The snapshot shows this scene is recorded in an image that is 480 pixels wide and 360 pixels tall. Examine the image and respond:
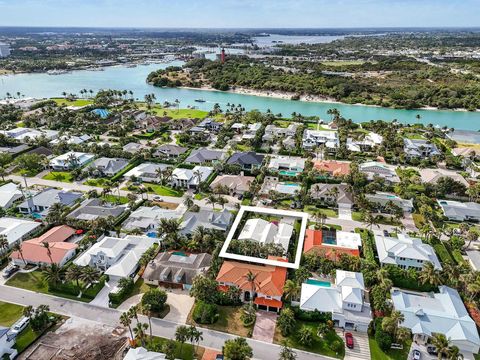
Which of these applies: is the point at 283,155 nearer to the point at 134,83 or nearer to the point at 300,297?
the point at 300,297

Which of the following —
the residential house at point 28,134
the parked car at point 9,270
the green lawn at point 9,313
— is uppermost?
the residential house at point 28,134

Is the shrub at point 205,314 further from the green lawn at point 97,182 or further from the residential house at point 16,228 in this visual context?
the green lawn at point 97,182

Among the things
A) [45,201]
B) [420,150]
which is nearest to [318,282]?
[45,201]

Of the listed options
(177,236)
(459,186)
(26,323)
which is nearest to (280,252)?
(177,236)

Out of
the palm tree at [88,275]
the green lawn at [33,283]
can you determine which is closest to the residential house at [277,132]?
the palm tree at [88,275]

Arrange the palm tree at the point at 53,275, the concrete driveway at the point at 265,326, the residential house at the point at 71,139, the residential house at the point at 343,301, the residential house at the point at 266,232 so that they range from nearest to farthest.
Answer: the concrete driveway at the point at 265,326, the residential house at the point at 343,301, the palm tree at the point at 53,275, the residential house at the point at 266,232, the residential house at the point at 71,139

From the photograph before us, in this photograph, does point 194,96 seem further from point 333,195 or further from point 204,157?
point 333,195
